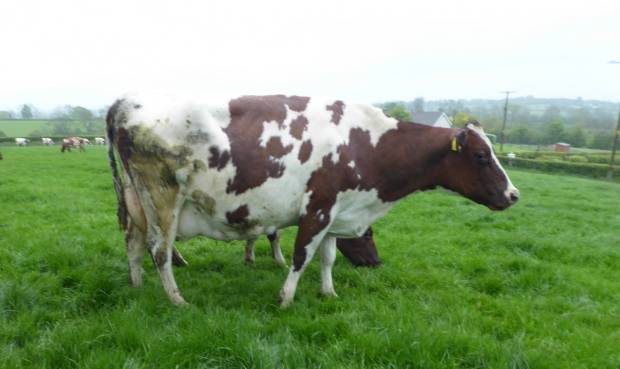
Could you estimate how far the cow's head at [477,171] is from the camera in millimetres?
4742

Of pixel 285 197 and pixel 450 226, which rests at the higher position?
pixel 285 197

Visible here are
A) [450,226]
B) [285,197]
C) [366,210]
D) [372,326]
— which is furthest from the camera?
[450,226]

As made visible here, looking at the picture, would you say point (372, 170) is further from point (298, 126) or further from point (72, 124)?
point (72, 124)

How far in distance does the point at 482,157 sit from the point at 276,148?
219cm

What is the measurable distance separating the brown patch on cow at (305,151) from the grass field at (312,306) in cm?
147

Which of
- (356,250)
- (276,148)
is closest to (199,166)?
(276,148)

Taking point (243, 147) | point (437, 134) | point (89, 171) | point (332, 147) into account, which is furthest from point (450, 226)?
point (89, 171)

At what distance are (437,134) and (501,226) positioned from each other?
5416mm

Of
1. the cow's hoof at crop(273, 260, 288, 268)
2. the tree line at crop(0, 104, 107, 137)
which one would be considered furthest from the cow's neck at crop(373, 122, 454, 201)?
the tree line at crop(0, 104, 107, 137)

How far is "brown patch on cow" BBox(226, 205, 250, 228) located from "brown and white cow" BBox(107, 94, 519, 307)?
0.01 metres

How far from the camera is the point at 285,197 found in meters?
4.33

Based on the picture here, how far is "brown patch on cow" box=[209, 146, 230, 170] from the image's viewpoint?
4.09m

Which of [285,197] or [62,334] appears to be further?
[285,197]

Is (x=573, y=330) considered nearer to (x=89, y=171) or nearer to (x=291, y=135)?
(x=291, y=135)
